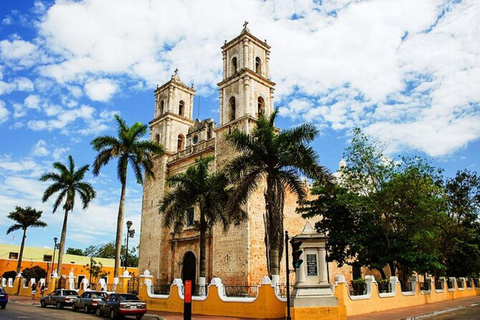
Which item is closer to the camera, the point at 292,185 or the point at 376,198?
the point at 292,185

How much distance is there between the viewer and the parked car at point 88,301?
58.6 ft

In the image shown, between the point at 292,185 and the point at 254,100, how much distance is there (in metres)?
11.9

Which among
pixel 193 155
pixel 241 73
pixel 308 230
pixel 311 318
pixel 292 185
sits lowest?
pixel 311 318

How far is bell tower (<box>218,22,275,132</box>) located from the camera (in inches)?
1053

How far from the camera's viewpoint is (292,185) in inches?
650

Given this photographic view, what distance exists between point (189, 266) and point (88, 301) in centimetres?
1070

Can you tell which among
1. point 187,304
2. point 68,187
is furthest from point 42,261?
point 187,304

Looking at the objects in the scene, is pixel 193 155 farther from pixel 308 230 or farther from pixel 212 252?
pixel 308 230

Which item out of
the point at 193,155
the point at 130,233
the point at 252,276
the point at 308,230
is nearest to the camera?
the point at 308,230

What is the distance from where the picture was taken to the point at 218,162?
27.3 m

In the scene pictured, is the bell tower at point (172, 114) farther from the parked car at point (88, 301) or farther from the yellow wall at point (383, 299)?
the yellow wall at point (383, 299)

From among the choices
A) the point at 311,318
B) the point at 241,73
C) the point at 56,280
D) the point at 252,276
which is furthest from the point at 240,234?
the point at 56,280

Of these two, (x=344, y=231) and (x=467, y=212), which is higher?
(x=467, y=212)

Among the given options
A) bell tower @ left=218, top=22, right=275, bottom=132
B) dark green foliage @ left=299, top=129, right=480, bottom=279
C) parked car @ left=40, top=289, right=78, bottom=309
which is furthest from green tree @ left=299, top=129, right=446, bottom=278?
parked car @ left=40, top=289, right=78, bottom=309
